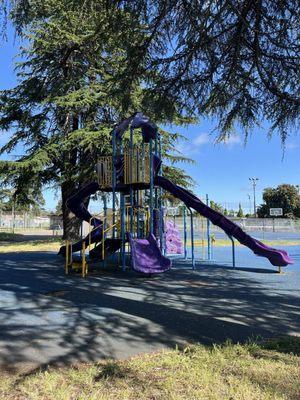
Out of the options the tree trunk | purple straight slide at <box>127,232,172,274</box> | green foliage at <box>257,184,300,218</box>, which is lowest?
purple straight slide at <box>127,232,172,274</box>

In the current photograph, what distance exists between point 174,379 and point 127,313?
3.28 metres

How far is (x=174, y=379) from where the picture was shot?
4340 millimetres

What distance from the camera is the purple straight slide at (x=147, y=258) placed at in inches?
507

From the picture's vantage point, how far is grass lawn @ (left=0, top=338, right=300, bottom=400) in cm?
394

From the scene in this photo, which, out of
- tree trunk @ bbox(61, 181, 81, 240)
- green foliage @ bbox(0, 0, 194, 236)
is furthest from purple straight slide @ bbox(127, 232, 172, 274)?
tree trunk @ bbox(61, 181, 81, 240)

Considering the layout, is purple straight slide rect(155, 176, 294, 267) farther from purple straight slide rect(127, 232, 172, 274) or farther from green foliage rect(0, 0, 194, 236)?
green foliage rect(0, 0, 194, 236)

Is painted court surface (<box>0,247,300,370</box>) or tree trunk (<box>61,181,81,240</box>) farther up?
tree trunk (<box>61,181,81,240</box>)

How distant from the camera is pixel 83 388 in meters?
4.10

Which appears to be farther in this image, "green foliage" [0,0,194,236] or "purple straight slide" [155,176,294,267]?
"green foliage" [0,0,194,236]

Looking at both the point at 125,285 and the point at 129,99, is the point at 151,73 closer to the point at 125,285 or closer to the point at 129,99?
the point at 129,99

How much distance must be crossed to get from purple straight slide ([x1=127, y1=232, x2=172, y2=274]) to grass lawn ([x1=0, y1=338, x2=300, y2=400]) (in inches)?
298

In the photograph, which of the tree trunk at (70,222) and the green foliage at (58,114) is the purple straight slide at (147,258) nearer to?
the green foliage at (58,114)

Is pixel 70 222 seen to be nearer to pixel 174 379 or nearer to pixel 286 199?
pixel 174 379

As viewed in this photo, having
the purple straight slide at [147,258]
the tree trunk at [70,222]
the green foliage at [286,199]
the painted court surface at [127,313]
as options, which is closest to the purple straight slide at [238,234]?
the painted court surface at [127,313]
